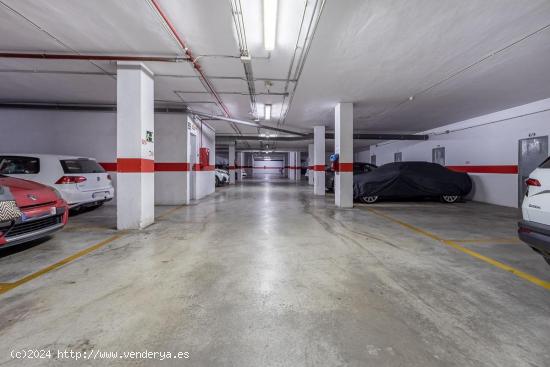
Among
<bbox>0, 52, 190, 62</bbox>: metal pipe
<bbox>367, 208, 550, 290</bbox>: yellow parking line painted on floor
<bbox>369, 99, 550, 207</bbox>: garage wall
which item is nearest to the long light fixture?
<bbox>0, 52, 190, 62</bbox>: metal pipe

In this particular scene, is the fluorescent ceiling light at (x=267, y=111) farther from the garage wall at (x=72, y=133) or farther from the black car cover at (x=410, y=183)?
the black car cover at (x=410, y=183)

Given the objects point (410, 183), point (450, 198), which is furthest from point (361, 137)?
point (450, 198)

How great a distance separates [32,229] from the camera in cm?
308

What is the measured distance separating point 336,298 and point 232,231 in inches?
103

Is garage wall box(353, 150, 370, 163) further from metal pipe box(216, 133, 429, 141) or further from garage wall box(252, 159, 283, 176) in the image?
garage wall box(252, 159, 283, 176)

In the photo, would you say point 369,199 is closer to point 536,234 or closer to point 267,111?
point 267,111

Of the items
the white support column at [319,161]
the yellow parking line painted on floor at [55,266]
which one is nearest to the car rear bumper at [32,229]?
the yellow parking line painted on floor at [55,266]

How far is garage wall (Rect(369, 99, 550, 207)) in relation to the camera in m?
6.58

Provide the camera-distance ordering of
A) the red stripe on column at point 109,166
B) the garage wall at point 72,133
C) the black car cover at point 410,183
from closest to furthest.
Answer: the garage wall at point 72,133
the red stripe on column at point 109,166
the black car cover at point 410,183

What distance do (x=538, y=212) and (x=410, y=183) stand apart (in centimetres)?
594

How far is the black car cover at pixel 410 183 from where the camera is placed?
7695mm

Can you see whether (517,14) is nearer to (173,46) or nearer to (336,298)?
(336,298)

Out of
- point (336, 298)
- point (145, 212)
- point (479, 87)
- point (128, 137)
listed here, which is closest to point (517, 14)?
point (479, 87)

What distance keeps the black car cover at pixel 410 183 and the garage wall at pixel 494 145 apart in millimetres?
765
